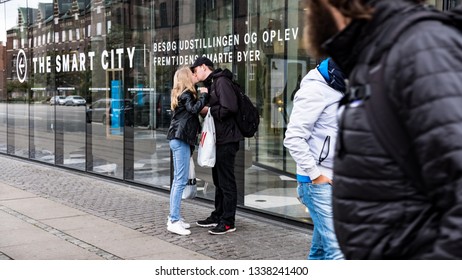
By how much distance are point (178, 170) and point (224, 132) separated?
70 centimetres

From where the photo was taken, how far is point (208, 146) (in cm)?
634

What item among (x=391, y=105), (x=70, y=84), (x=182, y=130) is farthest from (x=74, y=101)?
(x=391, y=105)

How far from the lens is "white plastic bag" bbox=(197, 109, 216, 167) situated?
6344mm

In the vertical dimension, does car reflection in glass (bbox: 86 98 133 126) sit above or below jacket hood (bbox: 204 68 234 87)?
below

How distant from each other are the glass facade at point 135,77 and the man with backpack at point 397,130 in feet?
14.3

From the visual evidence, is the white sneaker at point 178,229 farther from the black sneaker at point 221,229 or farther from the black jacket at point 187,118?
the black jacket at point 187,118

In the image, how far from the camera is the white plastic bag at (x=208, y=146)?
634cm

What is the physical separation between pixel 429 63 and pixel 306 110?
236cm

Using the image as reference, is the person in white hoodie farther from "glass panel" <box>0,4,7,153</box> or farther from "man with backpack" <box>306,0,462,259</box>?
"glass panel" <box>0,4,7,153</box>

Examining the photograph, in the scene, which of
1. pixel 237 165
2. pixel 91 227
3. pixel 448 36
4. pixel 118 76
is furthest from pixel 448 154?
pixel 118 76

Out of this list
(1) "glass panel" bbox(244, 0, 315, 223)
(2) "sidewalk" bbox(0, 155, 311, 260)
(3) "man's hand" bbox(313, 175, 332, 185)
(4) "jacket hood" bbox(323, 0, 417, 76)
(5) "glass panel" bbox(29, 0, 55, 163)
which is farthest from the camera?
(5) "glass panel" bbox(29, 0, 55, 163)

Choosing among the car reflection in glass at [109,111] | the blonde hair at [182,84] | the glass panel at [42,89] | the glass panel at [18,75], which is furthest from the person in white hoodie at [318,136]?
the glass panel at [18,75]

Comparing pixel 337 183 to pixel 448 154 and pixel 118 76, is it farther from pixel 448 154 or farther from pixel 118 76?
pixel 118 76

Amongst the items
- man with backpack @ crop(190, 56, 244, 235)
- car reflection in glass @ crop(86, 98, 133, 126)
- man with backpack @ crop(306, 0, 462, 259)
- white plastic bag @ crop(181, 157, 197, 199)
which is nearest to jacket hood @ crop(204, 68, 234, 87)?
man with backpack @ crop(190, 56, 244, 235)
